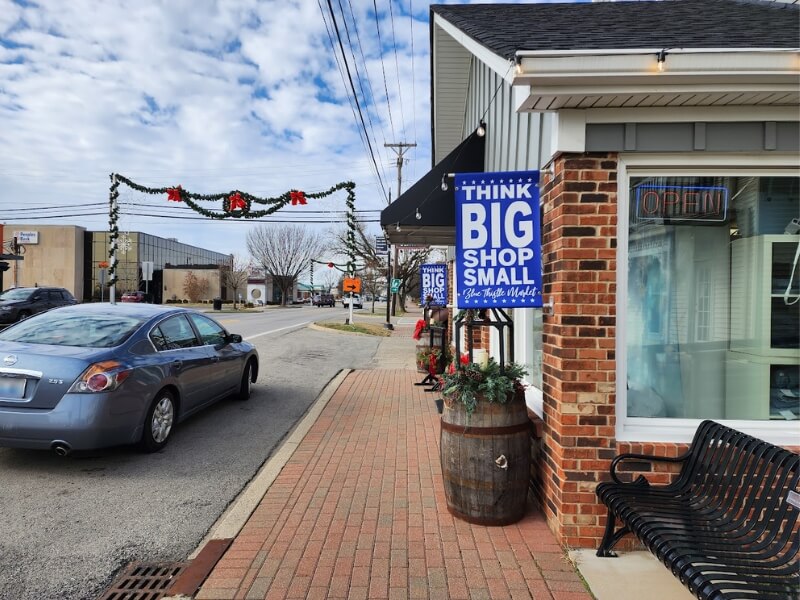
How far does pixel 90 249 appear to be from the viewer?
54.1 meters

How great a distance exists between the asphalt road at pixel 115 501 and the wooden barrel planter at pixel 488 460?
1.83m

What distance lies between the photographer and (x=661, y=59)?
115 inches

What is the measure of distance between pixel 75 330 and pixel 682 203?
18.3 feet

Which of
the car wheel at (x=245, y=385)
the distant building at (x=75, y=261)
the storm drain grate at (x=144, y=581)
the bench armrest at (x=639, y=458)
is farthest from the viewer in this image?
the distant building at (x=75, y=261)

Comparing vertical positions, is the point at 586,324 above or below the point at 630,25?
below

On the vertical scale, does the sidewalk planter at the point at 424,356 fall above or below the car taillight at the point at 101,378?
below

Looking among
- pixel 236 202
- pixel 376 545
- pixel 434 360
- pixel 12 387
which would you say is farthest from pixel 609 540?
pixel 236 202

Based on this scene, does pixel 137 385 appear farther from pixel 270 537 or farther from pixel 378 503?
pixel 378 503

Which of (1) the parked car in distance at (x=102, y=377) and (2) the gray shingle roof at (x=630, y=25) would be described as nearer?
(2) the gray shingle roof at (x=630, y=25)

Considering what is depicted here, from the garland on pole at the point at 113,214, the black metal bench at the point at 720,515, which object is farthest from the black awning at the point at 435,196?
the garland on pole at the point at 113,214

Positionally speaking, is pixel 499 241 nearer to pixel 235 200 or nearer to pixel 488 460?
pixel 488 460

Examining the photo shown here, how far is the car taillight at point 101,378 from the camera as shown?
436cm

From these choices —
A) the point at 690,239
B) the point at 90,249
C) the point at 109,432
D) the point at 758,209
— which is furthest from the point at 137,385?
the point at 90,249

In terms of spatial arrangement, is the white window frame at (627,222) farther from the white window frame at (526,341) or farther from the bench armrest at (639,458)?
the white window frame at (526,341)
